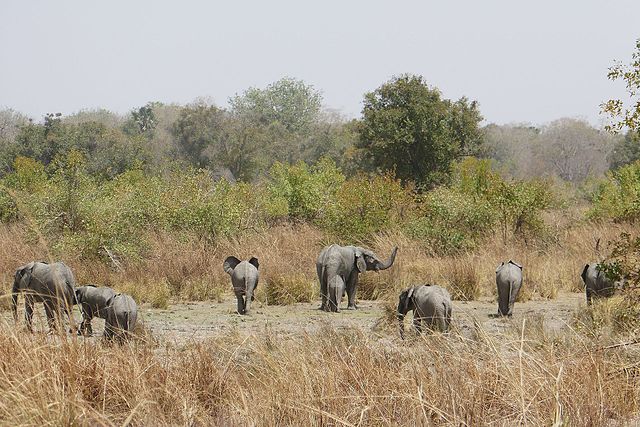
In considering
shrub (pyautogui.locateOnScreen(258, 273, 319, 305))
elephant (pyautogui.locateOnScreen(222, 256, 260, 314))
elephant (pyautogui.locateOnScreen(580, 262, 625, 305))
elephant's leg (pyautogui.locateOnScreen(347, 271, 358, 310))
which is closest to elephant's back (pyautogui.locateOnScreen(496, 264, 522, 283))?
elephant (pyautogui.locateOnScreen(580, 262, 625, 305))

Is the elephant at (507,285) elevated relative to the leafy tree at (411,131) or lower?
lower

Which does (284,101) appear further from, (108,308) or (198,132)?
(108,308)

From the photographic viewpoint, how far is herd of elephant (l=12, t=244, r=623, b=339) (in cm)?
1001

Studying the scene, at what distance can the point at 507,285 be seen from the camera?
42.3ft

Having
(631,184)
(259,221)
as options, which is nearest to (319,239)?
(259,221)

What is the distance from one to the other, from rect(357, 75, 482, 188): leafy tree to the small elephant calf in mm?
18452

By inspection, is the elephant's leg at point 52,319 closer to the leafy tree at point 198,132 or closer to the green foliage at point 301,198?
the green foliage at point 301,198

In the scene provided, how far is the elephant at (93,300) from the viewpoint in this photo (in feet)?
34.6

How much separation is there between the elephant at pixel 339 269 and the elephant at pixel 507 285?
192 centimetres

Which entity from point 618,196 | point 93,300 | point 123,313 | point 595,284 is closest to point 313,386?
point 123,313

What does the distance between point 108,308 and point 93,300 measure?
539mm

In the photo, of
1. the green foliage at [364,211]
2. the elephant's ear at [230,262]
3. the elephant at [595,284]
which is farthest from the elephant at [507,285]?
the green foliage at [364,211]

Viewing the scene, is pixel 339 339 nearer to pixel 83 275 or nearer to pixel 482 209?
pixel 83 275

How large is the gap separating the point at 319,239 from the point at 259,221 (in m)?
2.41
